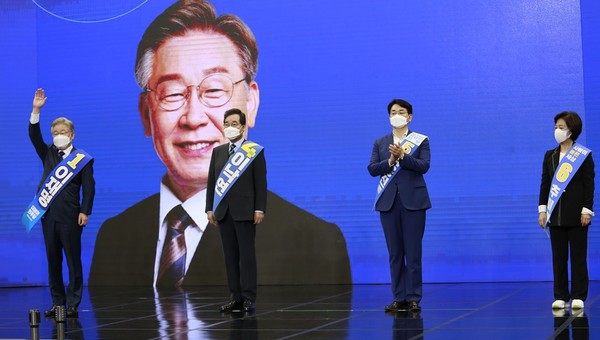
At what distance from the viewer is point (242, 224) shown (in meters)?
5.49

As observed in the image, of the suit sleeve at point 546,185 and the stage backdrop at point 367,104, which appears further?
the stage backdrop at point 367,104

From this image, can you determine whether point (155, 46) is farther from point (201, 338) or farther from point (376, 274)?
point (201, 338)

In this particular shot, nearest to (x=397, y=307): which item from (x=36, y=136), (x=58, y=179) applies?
(x=58, y=179)

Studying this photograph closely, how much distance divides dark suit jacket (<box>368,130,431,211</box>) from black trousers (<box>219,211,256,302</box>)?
80 cm

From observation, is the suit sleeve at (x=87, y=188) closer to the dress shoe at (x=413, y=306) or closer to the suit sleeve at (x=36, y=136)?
the suit sleeve at (x=36, y=136)

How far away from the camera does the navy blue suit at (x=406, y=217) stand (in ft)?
17.2

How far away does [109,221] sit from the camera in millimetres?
8211

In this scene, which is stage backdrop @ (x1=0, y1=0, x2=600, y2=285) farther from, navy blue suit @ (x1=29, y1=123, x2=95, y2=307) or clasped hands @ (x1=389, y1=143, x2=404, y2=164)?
navy blue suit @ (x1=29, y1=123, x2=95, y2=307)

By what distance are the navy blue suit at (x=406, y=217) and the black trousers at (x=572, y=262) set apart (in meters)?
0.75

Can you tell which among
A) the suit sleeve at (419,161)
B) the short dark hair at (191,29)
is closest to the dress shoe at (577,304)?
the suit sleeve at (419,161)

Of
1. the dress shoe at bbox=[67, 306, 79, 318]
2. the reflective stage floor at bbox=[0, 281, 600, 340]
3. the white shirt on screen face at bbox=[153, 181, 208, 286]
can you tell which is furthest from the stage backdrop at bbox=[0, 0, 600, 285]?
the dress shoe at bbox=[67, 306, 79, 318]

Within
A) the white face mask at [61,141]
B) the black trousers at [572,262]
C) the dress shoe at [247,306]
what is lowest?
the dress shoe at [247,306]

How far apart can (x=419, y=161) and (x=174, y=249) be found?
11.0 ft

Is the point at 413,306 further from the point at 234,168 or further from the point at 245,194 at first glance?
the point at 234,168
